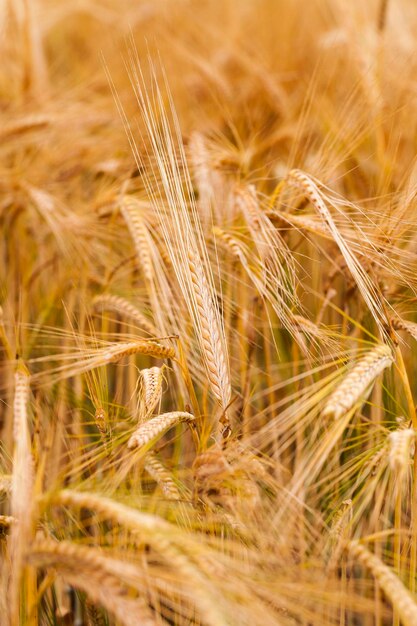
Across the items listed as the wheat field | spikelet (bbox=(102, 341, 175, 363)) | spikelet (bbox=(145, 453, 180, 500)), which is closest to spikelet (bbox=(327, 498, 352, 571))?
the wheat field

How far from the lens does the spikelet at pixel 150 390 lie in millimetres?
818

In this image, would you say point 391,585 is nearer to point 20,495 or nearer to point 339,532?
point 339,532

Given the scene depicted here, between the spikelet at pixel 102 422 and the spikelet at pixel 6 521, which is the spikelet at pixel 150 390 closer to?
→ the spikelet at pixel 102 422

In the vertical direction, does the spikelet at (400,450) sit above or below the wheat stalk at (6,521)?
above

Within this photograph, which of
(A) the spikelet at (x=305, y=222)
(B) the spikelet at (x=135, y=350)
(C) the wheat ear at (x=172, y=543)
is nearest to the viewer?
(C) the wheat ear at (x=172, y=543)

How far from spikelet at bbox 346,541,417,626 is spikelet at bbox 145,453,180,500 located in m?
0.26

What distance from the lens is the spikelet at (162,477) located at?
2.90ft

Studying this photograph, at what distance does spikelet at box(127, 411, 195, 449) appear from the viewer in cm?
75

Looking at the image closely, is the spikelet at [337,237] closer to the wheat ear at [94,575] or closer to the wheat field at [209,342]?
the wheat field at [209,342]

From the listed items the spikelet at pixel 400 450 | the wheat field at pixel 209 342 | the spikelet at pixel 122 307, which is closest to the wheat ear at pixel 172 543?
the wheat field at pixel 209 342

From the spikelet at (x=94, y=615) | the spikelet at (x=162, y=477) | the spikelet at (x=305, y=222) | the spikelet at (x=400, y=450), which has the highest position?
the spikelet at (x=305, y=222)

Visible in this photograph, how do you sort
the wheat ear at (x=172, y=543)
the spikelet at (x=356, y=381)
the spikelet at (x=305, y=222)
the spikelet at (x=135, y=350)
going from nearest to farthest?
the wheat ear at (x=172, y=543) → the spikelet at (x=356, y=381) → the spikelet at (x=135, y=350) → the spikelet at (x=305, y=222)

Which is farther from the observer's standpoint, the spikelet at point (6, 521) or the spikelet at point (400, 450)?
the spikelet at point (6, 521)

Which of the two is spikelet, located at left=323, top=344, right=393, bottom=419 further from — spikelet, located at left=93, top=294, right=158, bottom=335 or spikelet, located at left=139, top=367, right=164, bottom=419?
spikelet, located at left=93, top=294, right=158, bottom=335
